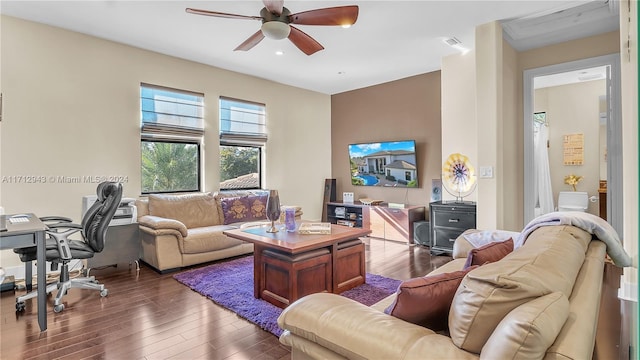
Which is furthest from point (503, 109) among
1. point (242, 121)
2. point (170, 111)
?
point (170, 111)

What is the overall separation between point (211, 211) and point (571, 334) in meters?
4.40

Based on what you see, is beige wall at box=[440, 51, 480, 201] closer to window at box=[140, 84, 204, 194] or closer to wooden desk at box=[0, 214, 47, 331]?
window at box=[140, 84, 204, 194]

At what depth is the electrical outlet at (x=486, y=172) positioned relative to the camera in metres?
3.57

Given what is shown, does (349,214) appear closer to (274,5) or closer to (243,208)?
(243,208)

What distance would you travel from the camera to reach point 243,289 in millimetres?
3180

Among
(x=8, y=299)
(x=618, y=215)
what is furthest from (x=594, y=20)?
(x=8, y=299)

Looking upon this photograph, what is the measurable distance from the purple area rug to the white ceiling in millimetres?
2829

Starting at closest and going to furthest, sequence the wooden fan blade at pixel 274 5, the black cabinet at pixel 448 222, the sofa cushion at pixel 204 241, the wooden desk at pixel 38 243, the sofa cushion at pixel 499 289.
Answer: the sofa cushion at pixel 499 289
the wooden desk at pixel 38 243
the wooden fan blade at pixel 274 5
the sofa cushion at pixel 204 241
the black cabinet at pixel 448 222

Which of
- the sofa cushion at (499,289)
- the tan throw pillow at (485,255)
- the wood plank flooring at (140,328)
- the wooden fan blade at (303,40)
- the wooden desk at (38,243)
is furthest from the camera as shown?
the wooden fan blade at (303,40)

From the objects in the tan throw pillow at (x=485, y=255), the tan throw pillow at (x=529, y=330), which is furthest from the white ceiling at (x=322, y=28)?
the tan throw pillow at (x=529, y=330)

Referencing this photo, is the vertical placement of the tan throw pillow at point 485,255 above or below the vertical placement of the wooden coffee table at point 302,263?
above

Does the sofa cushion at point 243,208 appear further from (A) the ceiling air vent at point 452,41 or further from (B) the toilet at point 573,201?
(B) the toilet at point 573,201

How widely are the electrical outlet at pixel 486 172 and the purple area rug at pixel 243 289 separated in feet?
5.02

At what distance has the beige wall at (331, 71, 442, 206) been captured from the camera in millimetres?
5379
